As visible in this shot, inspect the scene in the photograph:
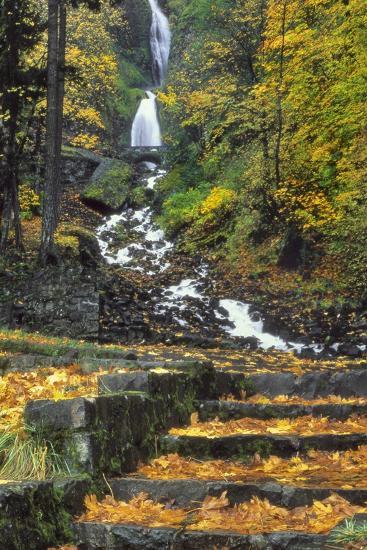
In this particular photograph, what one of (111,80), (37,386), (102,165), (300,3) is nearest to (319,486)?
(37,386)

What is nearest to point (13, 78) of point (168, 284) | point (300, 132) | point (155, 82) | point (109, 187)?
point (168, 284)

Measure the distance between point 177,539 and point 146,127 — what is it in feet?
117

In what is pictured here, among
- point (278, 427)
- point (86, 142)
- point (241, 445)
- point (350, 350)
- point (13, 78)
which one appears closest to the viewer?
point (241, 445)

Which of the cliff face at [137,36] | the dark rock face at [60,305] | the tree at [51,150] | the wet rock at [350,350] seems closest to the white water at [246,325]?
the wet rock at [350,350]

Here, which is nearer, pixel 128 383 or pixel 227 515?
pixel 227 515

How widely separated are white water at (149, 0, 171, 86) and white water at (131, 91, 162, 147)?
646 cm

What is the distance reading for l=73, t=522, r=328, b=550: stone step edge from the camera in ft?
8.32

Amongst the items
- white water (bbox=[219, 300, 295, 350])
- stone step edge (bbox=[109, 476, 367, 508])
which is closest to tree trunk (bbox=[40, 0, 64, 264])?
white water (bbox=[219, 300, 295, 350])

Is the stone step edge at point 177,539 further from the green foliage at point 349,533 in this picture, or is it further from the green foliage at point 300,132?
the green foliage at point 300,132

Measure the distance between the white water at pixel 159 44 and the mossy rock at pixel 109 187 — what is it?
1797 cm

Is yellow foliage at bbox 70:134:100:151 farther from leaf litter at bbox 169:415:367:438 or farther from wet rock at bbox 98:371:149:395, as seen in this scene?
wet rock at bbox 98:371:149:395

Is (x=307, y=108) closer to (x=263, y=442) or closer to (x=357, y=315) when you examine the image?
(x=357, y=315)

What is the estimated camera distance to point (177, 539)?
106 inches

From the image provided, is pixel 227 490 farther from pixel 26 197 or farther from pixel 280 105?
pixel 26 197
